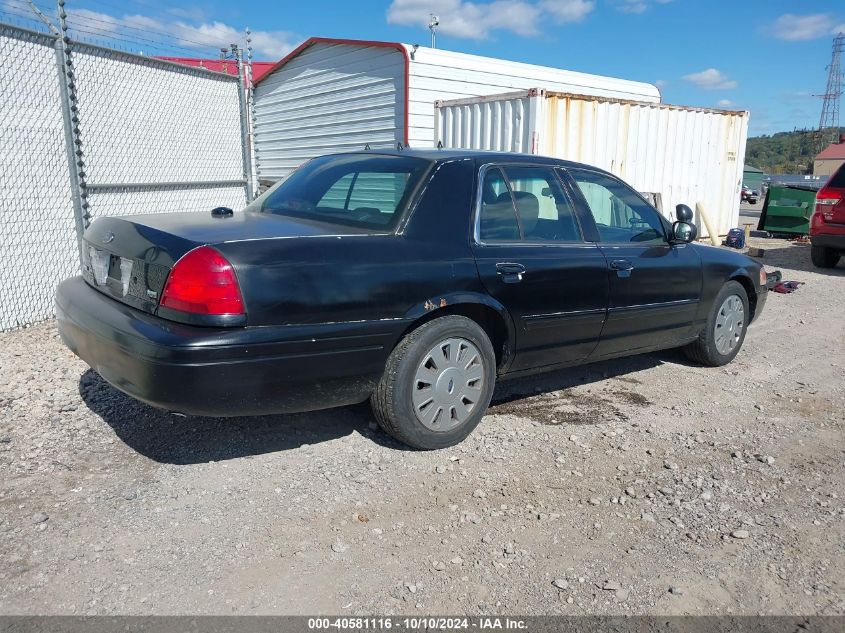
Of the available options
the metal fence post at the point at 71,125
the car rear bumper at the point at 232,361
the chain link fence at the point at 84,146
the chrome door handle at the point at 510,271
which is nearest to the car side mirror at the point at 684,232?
the chrome door handle at the point at 510,271

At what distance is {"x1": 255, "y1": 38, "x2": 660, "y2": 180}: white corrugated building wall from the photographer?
433 inches

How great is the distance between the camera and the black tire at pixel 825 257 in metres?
11.0

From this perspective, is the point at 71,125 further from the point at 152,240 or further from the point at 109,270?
the point at 152,240

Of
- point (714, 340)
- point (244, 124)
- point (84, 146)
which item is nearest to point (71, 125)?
point (84, 146)

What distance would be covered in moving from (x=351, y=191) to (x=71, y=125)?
11.5 ft

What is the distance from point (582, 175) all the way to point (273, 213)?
2.03 metres

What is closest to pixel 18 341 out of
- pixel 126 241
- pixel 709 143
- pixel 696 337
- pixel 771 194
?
pixel 126 241

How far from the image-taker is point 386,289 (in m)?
3.36

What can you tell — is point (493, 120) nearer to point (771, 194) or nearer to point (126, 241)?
point (126, 241)

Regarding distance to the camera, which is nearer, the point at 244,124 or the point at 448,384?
the point at 448,384

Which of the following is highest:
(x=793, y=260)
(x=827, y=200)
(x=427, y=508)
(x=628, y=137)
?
(x=628, y=137)

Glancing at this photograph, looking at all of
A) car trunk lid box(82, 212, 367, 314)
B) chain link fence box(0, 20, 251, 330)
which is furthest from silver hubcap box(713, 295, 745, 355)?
chain link fence box(0, 20, 251, 330)

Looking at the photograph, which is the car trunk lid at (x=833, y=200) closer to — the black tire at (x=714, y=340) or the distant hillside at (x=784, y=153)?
the black tire at (x=714, y=340)

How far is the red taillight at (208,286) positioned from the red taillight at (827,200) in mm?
10239
